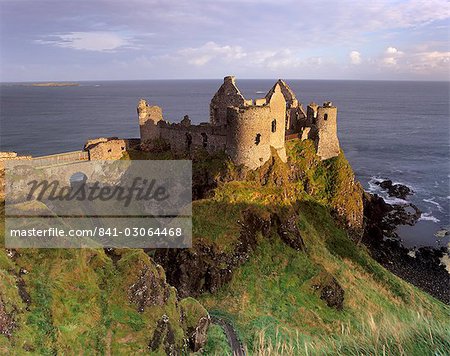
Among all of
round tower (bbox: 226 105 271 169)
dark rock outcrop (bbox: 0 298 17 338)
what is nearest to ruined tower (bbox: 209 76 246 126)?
round tower (bbox: 226 105 271 169)

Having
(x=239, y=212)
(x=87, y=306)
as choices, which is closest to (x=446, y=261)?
(x=239, y=212)

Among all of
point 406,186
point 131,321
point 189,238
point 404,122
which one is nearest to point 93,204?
point 189,238

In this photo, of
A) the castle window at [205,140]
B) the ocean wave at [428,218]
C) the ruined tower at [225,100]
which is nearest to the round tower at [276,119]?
the ruined tower at [225,100]

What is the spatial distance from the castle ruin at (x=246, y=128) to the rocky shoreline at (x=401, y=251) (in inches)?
602

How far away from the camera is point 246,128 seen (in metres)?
35.6

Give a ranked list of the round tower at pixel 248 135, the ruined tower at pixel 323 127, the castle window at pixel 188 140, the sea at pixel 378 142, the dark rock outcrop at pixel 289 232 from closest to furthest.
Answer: the round tower at pixel 248 135 < the dark rock outcrop at pixel 289 232 < the castle window at pixel 188 140 < the ruined tower at pixel 323 127 < the sea at pixel 378 142

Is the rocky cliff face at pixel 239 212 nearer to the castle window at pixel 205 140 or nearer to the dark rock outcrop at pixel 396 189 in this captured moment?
the castle window at pixel 205 140

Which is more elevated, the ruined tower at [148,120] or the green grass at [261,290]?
the ruined tower at [148,120]

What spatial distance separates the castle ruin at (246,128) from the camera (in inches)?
1414

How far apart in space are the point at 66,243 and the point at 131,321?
5.91 meters

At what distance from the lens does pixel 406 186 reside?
72.9 metres

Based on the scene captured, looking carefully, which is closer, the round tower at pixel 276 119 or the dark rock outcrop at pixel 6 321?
the dark rock outcrop at pixel 6 321

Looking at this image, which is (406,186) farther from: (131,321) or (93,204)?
(131,321)

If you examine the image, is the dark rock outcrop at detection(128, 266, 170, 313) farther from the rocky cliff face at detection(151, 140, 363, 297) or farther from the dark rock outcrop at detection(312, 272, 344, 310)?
the dark rock outcrop at detection(312, 272, 344, 310)
